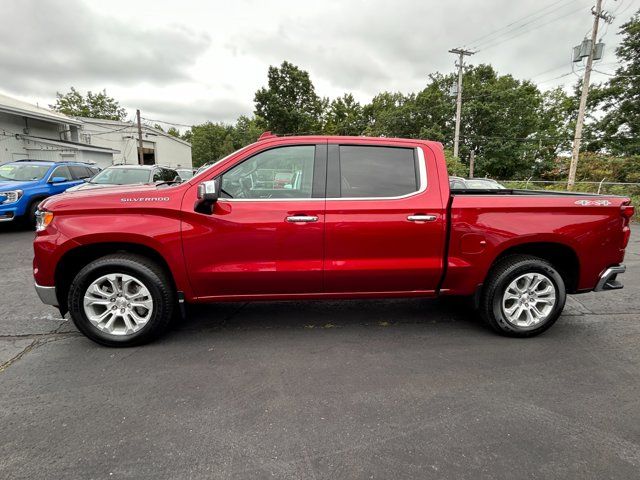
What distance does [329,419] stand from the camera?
2459 mm

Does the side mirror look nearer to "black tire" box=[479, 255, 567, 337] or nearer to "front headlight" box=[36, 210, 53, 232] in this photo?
"front headlight" box=[36, 210, 53, 232]

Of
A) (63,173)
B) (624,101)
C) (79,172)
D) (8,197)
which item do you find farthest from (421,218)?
(624,101)

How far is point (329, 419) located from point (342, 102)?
2363 inches

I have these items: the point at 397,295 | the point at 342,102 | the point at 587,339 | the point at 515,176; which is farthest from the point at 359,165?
the point at 342,102

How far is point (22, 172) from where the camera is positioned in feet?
31.9

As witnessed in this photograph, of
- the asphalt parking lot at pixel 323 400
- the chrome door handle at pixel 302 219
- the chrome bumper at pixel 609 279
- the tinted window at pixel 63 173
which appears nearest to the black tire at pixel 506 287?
the asphalt parking lot at pixel 323 400

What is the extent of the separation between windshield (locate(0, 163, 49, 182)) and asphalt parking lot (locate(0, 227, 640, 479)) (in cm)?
718

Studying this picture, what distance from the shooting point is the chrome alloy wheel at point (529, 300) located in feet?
12.0

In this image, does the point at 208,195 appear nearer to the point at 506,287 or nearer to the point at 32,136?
the point at 506,287

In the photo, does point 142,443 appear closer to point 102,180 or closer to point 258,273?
point 258,273

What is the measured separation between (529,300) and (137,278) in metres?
3.70

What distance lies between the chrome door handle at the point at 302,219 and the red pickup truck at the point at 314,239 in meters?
0.01

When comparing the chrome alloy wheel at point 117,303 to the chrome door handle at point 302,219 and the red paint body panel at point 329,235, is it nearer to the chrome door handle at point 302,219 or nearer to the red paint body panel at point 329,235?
the red paint body panel at point 329,235

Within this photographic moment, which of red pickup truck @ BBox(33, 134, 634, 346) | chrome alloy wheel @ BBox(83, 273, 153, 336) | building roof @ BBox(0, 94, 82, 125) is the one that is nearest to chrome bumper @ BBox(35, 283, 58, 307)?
red pickup truck @ BBox(33, 134, 634, 346)
